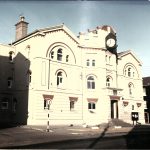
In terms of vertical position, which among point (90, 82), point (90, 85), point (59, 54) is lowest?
point (90, 85)

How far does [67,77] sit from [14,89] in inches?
325

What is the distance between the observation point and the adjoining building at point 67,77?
36.5m

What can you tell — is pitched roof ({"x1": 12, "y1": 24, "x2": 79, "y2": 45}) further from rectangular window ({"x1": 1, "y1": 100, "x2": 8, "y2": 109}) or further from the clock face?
rectangular window ({"x1": 1, "y1": 100, "x2": 8, "y2": 109})

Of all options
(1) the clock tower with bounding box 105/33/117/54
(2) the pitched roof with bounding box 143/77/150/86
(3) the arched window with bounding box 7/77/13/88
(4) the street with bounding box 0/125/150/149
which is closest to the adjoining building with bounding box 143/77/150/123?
(2) the pitched roof with bounding box 143/77/150/86

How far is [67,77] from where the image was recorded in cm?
3978

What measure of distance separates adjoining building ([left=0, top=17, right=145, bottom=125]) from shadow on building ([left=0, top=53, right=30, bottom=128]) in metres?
0.14

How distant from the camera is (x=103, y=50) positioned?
141ft

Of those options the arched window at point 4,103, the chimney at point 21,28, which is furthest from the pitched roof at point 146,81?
the arched window at point 4,103

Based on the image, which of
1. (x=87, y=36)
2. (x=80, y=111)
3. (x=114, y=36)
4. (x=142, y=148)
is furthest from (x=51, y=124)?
(x=142, y=148)

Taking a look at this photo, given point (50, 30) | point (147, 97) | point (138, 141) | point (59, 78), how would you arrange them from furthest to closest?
point (147, 97), point (59, 78), point (50, 30), point (138, 141)

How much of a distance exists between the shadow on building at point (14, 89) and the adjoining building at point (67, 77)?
139mm

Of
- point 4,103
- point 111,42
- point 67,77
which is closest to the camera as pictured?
point 67,77

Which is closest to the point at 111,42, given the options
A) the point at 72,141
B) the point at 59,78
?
the point at 59,78

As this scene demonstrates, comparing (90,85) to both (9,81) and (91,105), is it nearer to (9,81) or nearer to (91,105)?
(91,105)
